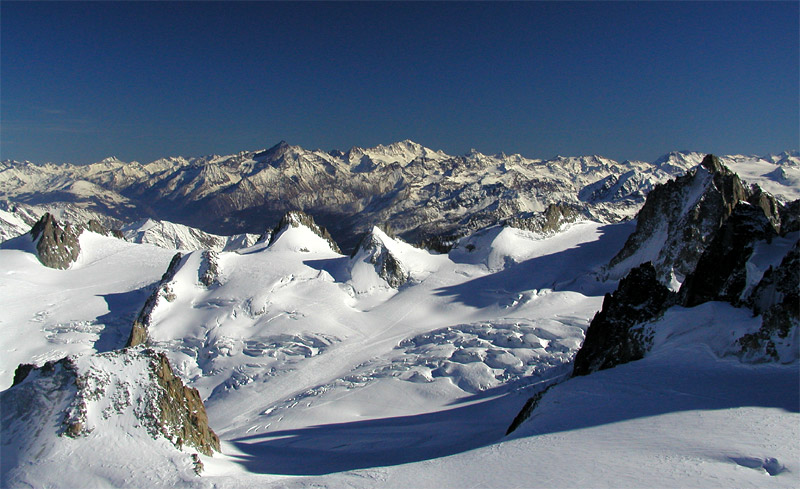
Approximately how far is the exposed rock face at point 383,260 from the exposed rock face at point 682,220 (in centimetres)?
3865

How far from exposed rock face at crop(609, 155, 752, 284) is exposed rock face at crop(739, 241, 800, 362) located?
44237mm

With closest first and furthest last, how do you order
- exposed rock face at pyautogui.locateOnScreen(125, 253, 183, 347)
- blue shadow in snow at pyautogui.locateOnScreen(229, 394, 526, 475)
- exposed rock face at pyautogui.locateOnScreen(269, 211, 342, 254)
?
blue shadow in snow at pyautogui.locateOnScreen(229, 394, 526, 475)
exposed rock face at pyautogui.locateOnScreen(125, 253, 183, 347)
exposed rock face at pyautogui.locateOnScreen(269, 211, 342, 254)

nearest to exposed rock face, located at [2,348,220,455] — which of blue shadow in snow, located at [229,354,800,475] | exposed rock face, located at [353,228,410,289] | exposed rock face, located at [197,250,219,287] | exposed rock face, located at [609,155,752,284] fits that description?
blue shadow in snow, located at [229,354,800,475]

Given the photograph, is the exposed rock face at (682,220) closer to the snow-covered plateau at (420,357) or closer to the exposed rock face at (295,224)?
the snow-covered plateau at (420,357)

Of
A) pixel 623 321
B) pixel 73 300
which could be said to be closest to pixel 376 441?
pixel 623 321

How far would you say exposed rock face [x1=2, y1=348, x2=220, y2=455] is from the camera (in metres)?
23.8

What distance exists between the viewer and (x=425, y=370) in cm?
5534

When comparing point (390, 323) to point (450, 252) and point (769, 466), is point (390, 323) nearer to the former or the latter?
point (450, 252)

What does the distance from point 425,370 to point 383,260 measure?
35861mm

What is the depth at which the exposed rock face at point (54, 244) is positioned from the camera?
3661 inches

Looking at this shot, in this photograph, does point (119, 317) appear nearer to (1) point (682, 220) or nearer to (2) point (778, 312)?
(2) point (778, 312)

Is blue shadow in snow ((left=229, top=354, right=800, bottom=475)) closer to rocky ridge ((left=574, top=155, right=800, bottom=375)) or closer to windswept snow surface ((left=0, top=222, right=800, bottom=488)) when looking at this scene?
windswept snow surface ((left=0, top=222, right=800, bottom=488))

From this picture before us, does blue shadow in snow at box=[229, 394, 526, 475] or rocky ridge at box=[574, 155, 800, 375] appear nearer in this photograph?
rocky ridge at box=[574, 155, 800, 375]

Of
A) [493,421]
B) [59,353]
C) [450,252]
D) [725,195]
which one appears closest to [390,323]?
[450,252]
